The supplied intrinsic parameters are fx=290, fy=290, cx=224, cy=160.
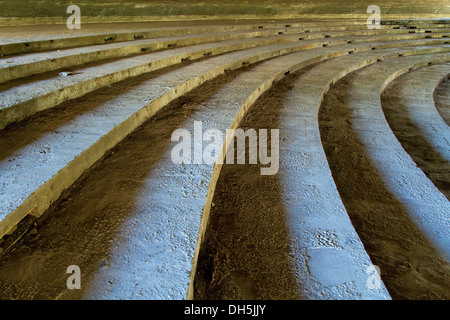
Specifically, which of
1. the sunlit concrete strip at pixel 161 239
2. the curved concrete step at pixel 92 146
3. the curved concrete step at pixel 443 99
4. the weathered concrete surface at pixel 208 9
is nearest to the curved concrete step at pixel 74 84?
the curved concrete step at pixel 92 146

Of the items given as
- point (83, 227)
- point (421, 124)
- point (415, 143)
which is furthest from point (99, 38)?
point (421, 124)

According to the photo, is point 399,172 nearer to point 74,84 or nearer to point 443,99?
point 74,84

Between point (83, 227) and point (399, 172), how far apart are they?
2.29 metres

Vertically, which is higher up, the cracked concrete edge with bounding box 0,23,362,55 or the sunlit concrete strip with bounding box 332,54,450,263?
the cracked concrete edge with bounding box 0,23,362,55

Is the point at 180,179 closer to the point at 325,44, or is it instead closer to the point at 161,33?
the point at 161,33

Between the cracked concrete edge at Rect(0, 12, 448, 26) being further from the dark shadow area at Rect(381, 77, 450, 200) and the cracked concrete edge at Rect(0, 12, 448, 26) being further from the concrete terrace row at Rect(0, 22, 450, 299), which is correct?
the dark shadow area at Rect(381, 77, 450, 200)

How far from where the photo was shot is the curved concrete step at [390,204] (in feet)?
4.94

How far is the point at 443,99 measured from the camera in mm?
5328

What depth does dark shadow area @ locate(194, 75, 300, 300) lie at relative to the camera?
4.14 ft

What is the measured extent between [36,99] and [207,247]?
66.5 inches

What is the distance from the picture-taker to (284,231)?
154 centimetres

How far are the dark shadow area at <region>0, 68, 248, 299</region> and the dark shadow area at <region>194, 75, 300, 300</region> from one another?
0.44 metres

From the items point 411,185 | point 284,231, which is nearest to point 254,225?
point 284,231

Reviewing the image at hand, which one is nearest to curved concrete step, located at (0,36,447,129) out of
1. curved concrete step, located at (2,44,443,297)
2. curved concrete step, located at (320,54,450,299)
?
curved concrete step, located at (2,44,443,297)
